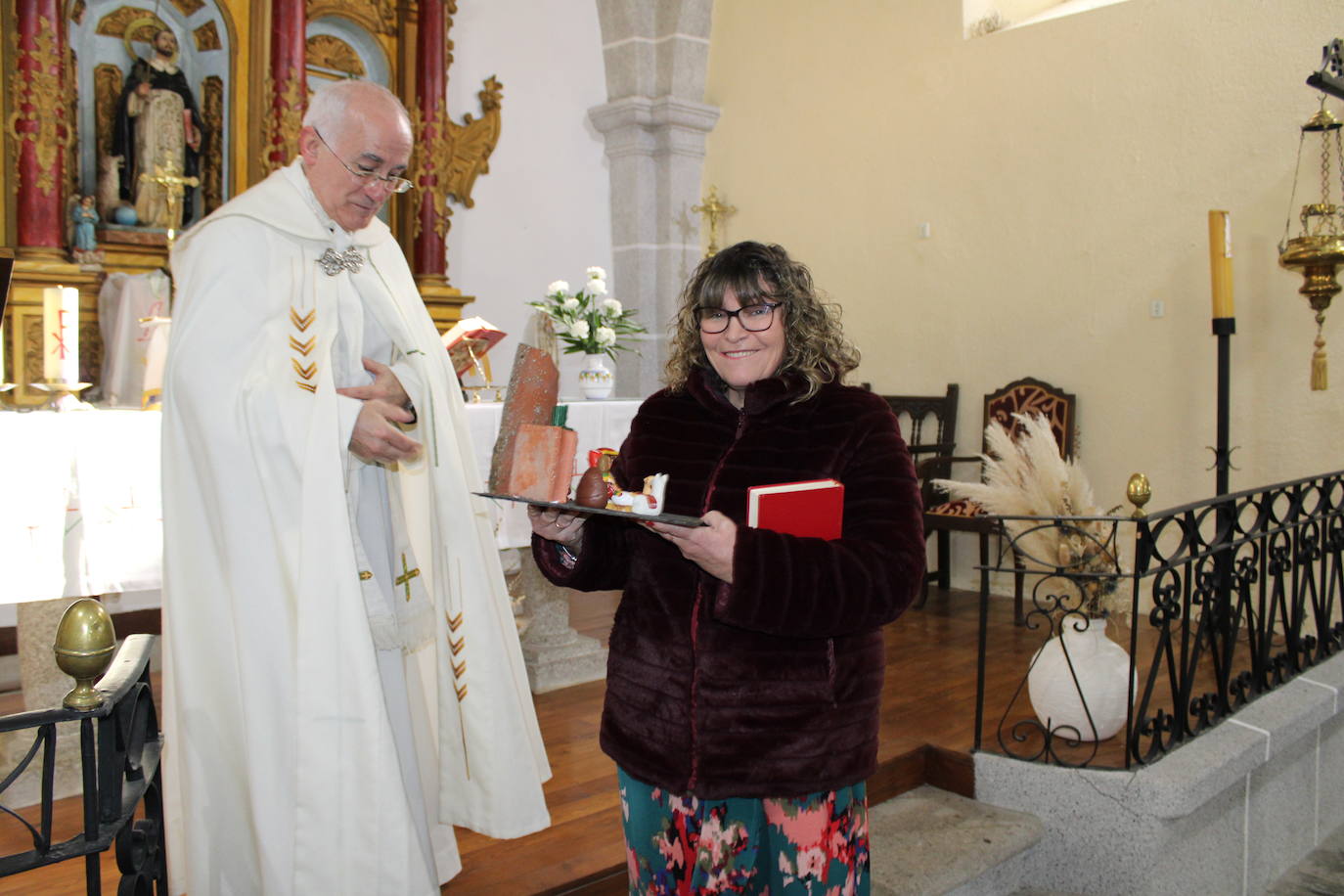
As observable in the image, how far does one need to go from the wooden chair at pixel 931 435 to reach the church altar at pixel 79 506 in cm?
393

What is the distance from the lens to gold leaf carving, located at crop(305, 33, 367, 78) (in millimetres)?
6012

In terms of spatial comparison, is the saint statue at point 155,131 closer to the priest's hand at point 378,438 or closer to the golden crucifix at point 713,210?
the priest's hand at point 378,438

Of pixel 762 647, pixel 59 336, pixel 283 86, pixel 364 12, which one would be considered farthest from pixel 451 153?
pixel 762 647

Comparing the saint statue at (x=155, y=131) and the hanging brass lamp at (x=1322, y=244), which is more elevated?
the saint statue at (x=155, y=131)

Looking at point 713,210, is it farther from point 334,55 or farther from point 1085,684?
point 1085,684

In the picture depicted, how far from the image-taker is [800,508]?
173 centimetres

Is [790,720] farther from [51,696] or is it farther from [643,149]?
[643,149]

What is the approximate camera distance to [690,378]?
197 centimetres

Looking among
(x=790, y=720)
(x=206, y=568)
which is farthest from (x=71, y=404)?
(x=790, y=720)

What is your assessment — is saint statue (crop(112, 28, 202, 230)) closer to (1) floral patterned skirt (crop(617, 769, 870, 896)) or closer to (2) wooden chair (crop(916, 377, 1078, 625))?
(2) wooden chair (crop(916, 377, 1078, 625))

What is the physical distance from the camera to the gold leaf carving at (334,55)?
6.01 meters

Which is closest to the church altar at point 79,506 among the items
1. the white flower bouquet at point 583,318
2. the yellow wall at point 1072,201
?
the white flower bouquet at point 583,318

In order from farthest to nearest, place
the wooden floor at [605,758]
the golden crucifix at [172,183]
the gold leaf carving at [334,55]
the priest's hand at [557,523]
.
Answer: the gold leaf carving at [334,55] → the golden crucifix at [172,183] → the wooden floor at [605,758] → the priest's hand at [557,523]

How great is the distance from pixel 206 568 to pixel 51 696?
123cm
